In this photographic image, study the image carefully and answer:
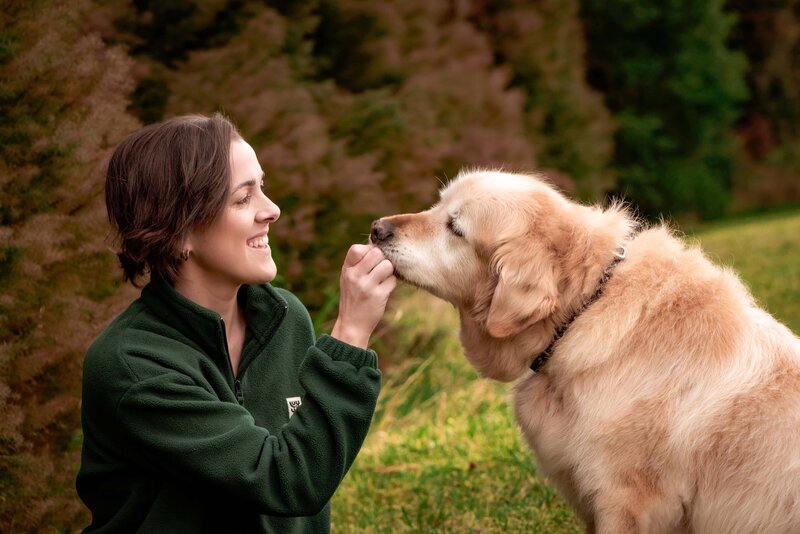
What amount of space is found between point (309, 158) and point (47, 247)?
307 cm

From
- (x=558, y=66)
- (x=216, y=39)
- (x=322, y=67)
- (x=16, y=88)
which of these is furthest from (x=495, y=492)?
(x=558, y=66)

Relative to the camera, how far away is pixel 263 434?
8.39 feet

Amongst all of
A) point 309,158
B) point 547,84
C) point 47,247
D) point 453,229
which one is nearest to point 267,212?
point 453,229

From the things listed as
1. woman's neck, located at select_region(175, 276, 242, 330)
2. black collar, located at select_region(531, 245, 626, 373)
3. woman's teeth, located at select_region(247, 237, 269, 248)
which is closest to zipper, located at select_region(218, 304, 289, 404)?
woman's neck, located at select_region(175, 276, 242, 330)

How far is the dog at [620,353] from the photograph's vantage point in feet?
9.48

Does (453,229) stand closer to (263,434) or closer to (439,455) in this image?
(263,434)

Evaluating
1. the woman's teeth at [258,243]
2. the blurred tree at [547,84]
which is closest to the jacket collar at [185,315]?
the woman's teeth at [258,243]

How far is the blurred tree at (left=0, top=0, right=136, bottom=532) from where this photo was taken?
11.2 feet

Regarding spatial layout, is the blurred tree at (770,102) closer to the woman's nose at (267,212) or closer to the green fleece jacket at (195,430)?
the woman's nose at (267,212)

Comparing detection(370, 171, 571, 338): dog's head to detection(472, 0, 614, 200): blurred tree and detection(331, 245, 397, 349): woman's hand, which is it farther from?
detection(472, 0, 614, 200): blurred tree

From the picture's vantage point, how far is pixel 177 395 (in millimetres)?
2482

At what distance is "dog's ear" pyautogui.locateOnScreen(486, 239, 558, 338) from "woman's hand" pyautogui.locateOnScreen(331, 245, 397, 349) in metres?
0.41

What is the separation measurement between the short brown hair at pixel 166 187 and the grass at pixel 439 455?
197 centimetres

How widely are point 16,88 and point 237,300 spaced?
1269 mm
